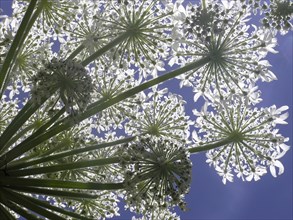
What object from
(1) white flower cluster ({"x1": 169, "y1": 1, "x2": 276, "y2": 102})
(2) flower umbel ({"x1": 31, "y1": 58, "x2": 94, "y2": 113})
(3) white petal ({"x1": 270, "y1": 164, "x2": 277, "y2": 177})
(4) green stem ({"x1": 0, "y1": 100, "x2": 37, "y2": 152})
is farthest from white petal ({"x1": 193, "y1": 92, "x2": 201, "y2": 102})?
(4) green stem ({"x1": 0, "y1": 100, "x2": 37, "y2": 152})

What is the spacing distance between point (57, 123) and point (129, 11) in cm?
333

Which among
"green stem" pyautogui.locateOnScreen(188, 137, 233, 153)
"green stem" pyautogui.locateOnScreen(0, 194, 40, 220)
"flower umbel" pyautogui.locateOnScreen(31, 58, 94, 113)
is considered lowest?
"green stem" pyautogui.locateOnScreen(0, 194, 40, 220)

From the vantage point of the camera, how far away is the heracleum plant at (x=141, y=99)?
395 inches

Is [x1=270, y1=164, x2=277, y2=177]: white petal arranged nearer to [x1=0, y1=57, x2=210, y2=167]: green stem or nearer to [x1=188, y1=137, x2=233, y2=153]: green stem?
[x1=188, y1=137, x2=233, y2=153]: green stem

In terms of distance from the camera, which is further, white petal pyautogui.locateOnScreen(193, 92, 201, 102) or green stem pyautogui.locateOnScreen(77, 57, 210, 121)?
white petal pyautogui.locateOnScreen(193, 92, 201, 102)

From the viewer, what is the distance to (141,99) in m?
13.1

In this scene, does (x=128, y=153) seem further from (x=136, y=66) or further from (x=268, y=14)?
(x=268, y=14)

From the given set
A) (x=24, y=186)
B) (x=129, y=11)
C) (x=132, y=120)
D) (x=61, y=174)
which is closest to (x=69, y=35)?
(x=129, y=11)

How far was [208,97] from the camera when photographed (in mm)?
12297

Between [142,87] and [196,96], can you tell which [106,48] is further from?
[196,96]

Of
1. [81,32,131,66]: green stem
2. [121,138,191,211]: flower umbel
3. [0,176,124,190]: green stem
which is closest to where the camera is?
[0,176,124,190]: green stem

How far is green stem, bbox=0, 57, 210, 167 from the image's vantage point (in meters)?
9.98

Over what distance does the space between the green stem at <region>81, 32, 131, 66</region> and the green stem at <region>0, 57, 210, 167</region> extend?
41.8 inches

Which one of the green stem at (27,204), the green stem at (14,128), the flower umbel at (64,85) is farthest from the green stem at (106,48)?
the green stem at (27,204)
